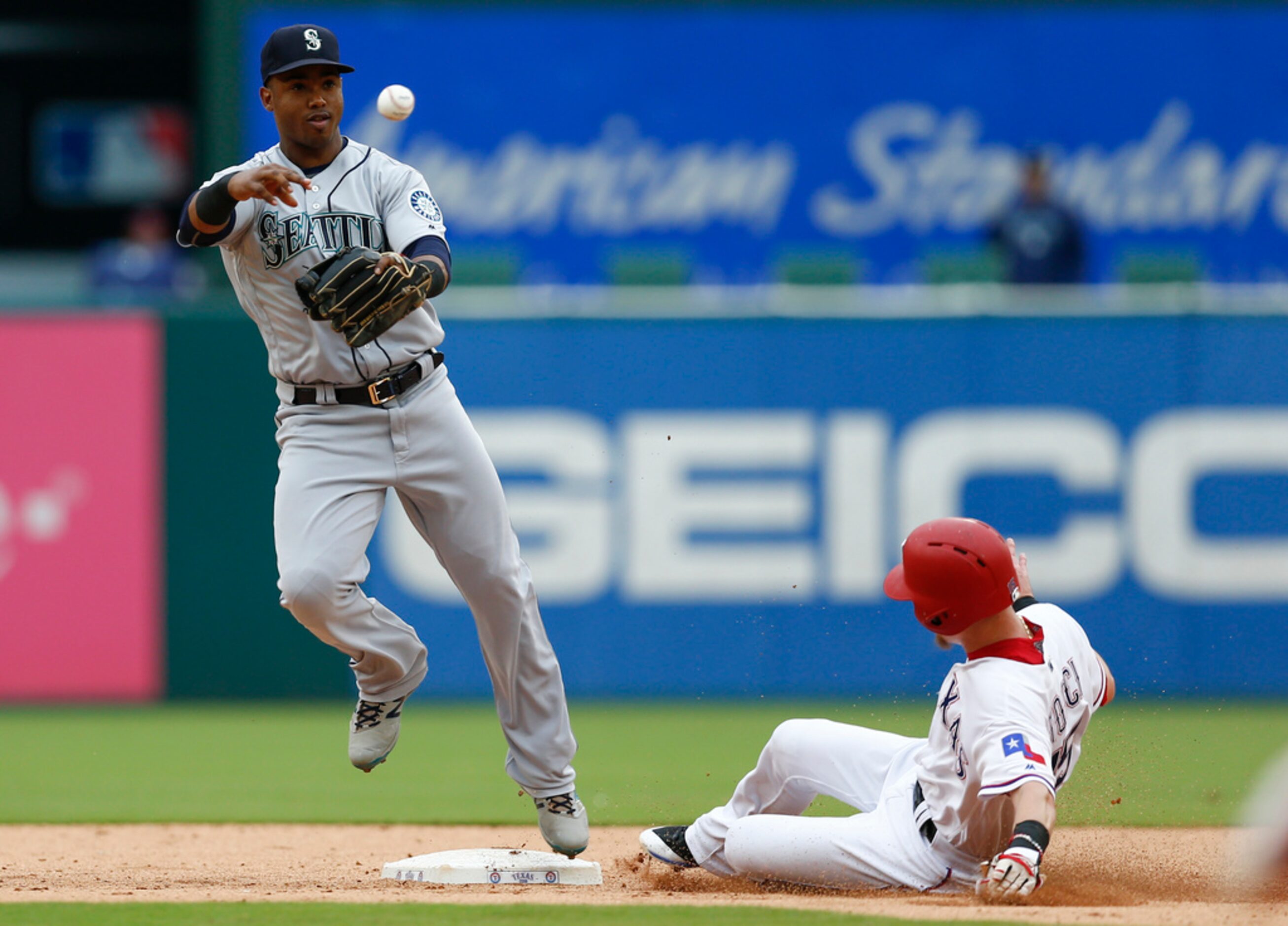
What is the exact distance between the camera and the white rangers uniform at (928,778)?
3881 millimetres

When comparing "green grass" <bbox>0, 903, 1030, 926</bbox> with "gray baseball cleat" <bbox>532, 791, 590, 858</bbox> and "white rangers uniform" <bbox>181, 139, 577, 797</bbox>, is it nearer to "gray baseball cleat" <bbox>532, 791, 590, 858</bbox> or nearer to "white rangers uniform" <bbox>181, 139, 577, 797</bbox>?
"gray baseball cleat" <bbox>532, 791, 590, 858</bbox>

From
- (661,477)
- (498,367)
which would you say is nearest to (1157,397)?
(661,477)

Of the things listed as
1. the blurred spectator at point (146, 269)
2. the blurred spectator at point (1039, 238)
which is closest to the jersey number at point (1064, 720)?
the blurred spectator at point (1039, 238)

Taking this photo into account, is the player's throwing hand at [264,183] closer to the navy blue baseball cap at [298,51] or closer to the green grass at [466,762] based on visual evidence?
the navy blue baseball cap at [298,51]

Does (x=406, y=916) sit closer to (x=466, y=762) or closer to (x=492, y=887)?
(x=492, y=887)

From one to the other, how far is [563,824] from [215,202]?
184cm

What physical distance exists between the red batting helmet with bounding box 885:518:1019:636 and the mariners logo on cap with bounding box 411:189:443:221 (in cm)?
153

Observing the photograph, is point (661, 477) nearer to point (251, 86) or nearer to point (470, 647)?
point (470, 647)

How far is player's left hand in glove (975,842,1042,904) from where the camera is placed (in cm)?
372

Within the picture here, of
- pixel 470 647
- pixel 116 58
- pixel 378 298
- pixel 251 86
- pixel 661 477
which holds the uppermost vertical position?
pixel 116 58

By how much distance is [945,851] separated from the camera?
4152 mm

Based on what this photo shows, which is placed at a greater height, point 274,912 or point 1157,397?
point 1157,397

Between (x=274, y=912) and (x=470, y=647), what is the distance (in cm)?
459

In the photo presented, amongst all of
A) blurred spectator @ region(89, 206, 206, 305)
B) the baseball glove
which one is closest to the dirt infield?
the baseball glove
